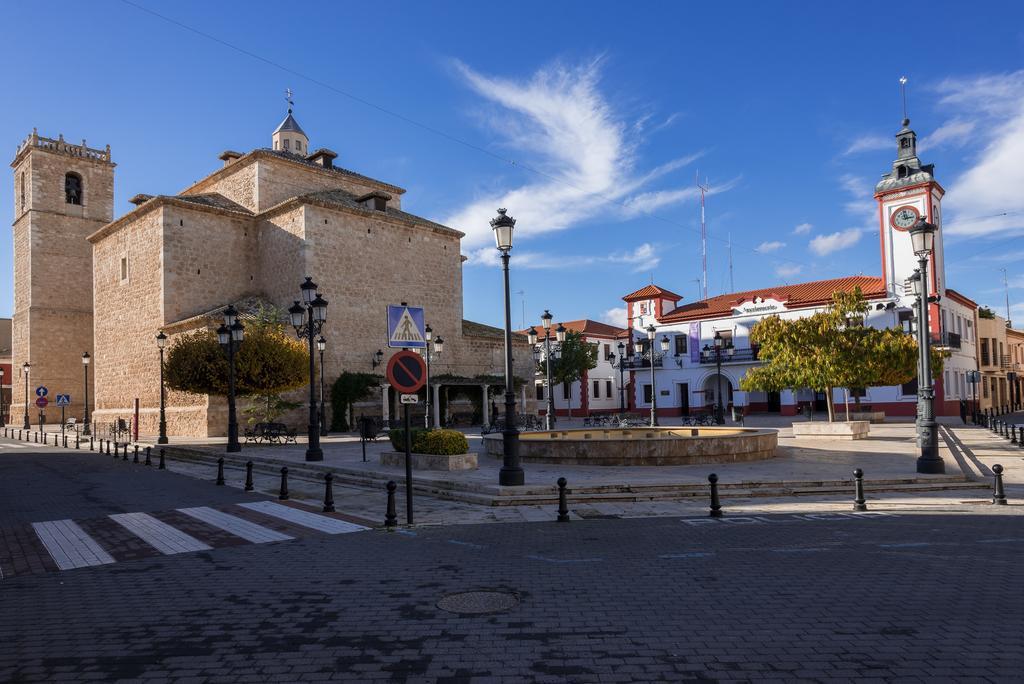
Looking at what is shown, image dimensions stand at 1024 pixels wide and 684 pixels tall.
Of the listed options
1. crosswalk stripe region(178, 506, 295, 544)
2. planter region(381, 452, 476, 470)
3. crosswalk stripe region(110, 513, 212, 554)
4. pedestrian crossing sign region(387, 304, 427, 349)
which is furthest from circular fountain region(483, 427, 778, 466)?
crosswalk stripe region(110, 513, 212, 554)

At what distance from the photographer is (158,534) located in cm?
860

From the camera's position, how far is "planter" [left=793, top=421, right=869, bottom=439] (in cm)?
2122

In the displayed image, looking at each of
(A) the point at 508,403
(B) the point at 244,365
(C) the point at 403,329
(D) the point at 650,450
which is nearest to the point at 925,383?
(D) the point at 650,450

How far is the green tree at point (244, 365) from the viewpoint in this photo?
78.5 ft

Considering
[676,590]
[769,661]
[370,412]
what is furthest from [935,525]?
[370,412]

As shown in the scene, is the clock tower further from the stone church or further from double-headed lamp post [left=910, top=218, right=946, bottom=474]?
double-headed lamp post [left=910, top=218, right=946, bottom=474]

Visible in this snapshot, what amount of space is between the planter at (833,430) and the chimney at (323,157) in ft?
101

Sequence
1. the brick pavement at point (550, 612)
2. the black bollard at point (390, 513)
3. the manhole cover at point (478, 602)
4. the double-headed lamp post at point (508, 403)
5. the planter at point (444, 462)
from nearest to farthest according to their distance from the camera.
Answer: the brick pavement at point (550, 612) → the manhole cover at point (478, 602) → the black bollard at point (390, 513) → the double-headed lamp post at point (508, 403) → the planter at point (444, 462)

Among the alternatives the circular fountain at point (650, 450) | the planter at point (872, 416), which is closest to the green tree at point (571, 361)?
the planter at point (872, 416)

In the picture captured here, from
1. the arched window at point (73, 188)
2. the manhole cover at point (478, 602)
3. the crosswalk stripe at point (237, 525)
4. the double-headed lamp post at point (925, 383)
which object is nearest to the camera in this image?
the manhole cover at point (478, 602)

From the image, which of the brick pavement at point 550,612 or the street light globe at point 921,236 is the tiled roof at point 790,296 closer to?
the street light globe at point 921,236

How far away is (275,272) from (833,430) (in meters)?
27.5

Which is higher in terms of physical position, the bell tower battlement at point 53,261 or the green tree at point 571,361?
the bell tower battlement at point 53,261

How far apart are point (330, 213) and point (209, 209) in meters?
6.31
